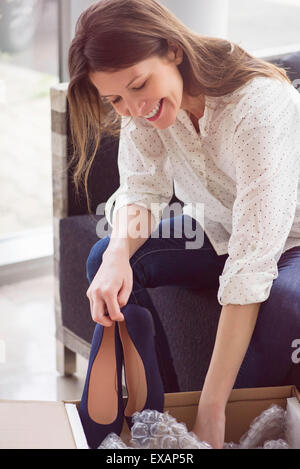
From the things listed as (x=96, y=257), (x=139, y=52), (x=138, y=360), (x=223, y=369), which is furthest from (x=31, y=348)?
(x=139, y=52)

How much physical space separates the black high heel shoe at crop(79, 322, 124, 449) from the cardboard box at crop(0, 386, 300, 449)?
0.11 ft

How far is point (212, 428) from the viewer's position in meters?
0.98

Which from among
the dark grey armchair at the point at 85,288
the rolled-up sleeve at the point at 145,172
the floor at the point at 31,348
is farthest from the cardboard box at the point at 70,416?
the floor at the point at 31,348

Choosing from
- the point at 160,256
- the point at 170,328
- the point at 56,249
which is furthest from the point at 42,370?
the point at 160,256

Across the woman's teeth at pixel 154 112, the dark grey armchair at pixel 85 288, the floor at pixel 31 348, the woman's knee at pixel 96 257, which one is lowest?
the floor at pixel 31 348

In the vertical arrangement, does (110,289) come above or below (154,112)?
below

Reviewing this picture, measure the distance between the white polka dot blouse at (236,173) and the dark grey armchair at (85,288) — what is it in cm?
18

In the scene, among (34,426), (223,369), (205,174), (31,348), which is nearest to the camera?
(34,426)

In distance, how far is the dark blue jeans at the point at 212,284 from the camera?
1.11 meters

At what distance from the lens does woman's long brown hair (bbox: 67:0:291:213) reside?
3.41ft

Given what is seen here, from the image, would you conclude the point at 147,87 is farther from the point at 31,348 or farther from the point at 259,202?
the point at 31,348

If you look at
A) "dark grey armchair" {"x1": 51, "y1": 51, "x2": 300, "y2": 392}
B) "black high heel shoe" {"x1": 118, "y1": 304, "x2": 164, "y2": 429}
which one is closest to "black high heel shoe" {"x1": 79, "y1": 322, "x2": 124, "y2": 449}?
"black high heel shoe" {"x1": 118, "y1": 304, "x2": 164, "y2": 429}

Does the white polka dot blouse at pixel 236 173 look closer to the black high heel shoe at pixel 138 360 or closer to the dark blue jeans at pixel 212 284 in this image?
the dark blue jeans at pixel 212 284

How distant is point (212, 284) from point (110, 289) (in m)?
0.25
